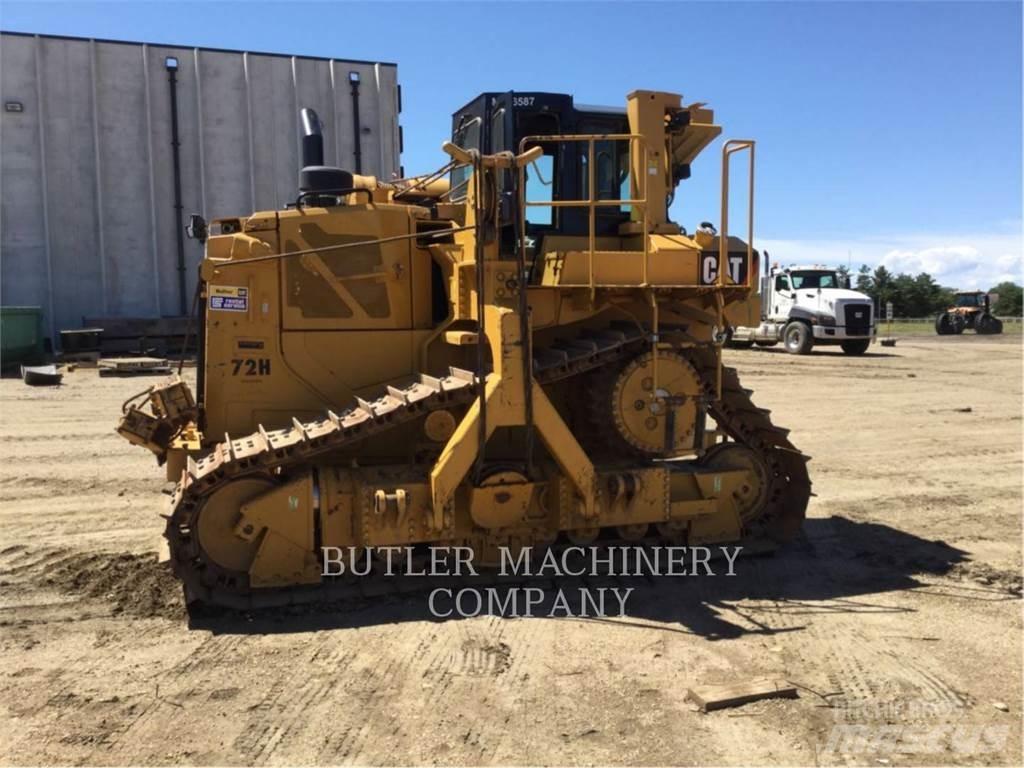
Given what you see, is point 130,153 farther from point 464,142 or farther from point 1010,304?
point 1010,304

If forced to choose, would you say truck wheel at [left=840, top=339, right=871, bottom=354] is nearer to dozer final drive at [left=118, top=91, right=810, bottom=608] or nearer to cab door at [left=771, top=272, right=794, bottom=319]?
cab door at [left=771, top=272, right=794, bottom=319]

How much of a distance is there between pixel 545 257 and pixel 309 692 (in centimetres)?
336

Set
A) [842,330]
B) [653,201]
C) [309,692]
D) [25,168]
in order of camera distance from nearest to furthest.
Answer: [309,692] → [653,201] → [25,168] → [842,330]

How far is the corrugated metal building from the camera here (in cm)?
1969

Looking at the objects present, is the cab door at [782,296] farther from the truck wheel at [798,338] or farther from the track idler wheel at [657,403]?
the track idler wheel at [657,403]

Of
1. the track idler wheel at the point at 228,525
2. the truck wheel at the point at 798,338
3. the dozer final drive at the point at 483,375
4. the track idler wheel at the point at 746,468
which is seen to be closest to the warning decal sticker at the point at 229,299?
the dozer final drive at the point at 483,375

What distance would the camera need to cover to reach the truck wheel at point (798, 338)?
24.4m

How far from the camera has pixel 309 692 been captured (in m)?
4.32

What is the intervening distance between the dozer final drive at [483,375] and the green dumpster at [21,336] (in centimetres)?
1425

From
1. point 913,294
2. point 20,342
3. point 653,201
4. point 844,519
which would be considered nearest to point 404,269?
point 653,201

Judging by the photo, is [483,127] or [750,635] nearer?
[750,635]

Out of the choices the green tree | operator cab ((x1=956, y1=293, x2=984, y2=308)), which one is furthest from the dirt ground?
the green tree

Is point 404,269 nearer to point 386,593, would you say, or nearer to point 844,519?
point 386,593

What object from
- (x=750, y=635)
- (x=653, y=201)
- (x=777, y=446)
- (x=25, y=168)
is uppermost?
(x=25, y=168)
